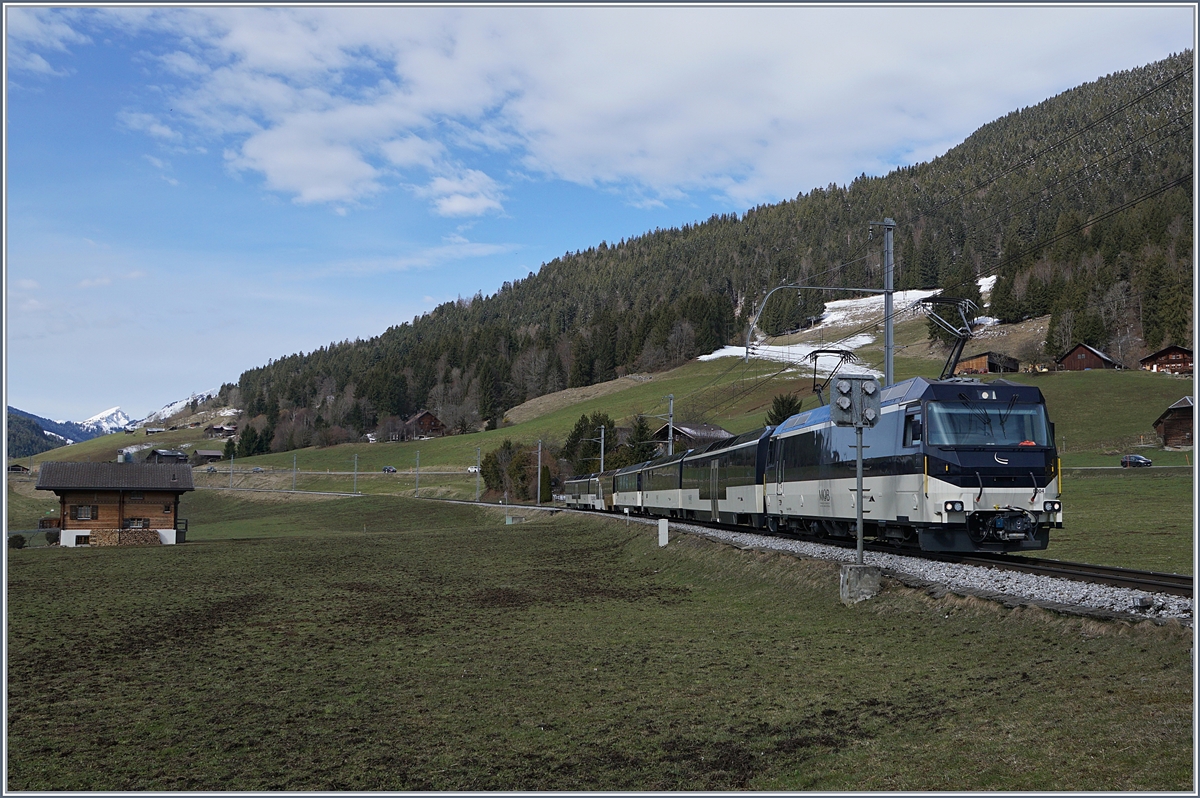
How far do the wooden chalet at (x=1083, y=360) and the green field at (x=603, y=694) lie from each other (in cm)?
11027

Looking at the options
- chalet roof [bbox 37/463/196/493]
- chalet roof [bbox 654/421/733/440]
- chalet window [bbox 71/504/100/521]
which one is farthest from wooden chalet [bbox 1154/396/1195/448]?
chalet window [bbox 71/504/100/521]

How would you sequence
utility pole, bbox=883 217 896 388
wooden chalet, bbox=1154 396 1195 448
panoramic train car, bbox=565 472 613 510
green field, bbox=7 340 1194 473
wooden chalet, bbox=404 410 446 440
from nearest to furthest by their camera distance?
utility pole, bbox=883 217 896 388, wooden chalet, bbox=1154 396 1195 448, panoramic train car, bbox=565 472 613 510, green field, bbox=7 340 1194 473, wooden chalet, bbox=404 410 446 440

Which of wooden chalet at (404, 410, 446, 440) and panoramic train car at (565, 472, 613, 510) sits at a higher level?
wooden chalet at (404, 410, 446, 440)

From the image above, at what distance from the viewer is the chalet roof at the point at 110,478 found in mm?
60334

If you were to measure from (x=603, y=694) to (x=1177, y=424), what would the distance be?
8096 centimetres

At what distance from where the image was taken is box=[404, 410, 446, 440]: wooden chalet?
196m

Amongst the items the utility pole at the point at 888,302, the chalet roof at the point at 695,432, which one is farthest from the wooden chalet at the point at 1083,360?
the utility pole at the point at 888,302

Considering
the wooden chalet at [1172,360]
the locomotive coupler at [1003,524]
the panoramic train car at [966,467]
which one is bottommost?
the locomotive coupler at [1003,524]

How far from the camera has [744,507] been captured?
118ft

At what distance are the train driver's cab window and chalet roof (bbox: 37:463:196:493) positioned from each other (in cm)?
5721

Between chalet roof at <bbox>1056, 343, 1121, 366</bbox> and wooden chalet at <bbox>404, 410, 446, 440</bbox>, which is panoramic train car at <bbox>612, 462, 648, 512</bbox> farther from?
A: wooden chalet at <bbox>404, 410, 446, 440</bbox>

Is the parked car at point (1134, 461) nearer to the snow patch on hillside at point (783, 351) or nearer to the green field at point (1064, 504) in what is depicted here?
the green field at point (1064, 504)

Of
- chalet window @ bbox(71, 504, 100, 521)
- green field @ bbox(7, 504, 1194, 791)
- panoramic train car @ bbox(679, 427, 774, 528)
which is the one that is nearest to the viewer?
green field @ bbox(7, 504, 1194, 791)

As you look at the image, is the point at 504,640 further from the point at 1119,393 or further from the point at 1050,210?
the point at 1050,210
